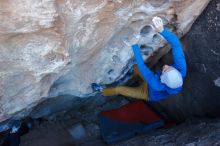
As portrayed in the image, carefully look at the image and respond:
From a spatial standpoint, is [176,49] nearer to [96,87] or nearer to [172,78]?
[172,78]

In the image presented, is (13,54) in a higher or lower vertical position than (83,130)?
higher

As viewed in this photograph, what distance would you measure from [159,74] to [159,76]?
0.02 m

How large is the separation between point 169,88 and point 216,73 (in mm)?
354

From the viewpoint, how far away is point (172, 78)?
96.4 inches

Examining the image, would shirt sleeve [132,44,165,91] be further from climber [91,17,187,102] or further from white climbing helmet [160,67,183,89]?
white climbing helmet [160,67,183,89]

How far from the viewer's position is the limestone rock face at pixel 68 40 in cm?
190

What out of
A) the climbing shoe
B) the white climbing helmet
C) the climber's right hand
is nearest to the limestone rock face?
the climbing shoe

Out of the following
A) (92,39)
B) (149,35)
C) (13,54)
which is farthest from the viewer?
(149,35)

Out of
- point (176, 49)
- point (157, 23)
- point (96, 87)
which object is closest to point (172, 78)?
point (176, 49)

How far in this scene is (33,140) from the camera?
322cm

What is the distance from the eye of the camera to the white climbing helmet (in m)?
2.43

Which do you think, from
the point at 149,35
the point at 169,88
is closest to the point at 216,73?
the point at 169,88

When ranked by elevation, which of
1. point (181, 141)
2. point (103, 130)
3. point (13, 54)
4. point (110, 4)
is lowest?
point (181, 141)

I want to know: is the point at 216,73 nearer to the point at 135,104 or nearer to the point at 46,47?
the point at 135,104
